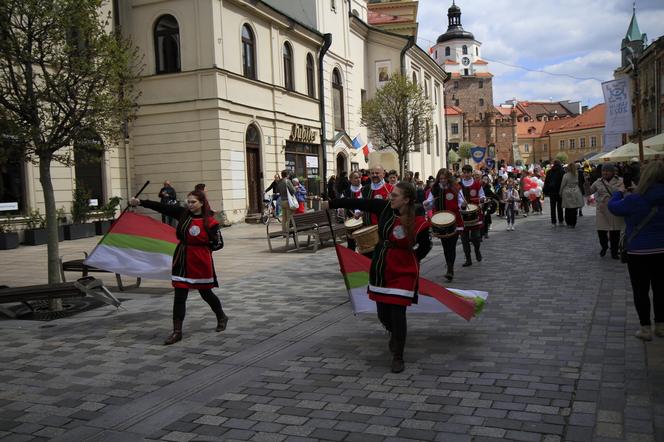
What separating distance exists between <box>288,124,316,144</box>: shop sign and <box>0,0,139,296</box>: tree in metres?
18.2

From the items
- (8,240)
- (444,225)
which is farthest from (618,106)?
(8,240)

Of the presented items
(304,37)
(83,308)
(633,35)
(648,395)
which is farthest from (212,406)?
(633,35)

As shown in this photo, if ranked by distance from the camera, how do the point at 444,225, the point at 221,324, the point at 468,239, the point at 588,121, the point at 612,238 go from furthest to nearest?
the point at 588,121
the point at 612,238
the point at 468,239
the point at 444,225
the point at 221,324

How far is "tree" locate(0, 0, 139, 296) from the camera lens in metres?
7.67

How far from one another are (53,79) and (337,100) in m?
25.6

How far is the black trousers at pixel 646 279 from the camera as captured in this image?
579 centimetres

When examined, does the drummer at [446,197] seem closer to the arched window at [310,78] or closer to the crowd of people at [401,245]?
the crowd of people at [401,245]

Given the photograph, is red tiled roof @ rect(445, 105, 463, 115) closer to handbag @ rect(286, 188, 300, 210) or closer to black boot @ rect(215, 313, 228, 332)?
handbag @ rect(286, 188, 300, 210)

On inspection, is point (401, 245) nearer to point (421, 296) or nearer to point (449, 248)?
point (421, 296)

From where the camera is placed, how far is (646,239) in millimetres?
5773

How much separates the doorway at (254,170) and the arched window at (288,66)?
3608 mm

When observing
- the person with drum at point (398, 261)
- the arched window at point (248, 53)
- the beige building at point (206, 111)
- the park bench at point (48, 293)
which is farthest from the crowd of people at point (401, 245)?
the arched window at point (248, 53)

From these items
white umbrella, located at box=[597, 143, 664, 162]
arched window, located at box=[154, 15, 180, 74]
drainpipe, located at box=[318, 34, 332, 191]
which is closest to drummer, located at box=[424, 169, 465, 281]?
white umbrella, located at box=[597, 143, 664, 162]

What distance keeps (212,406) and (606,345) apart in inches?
145
